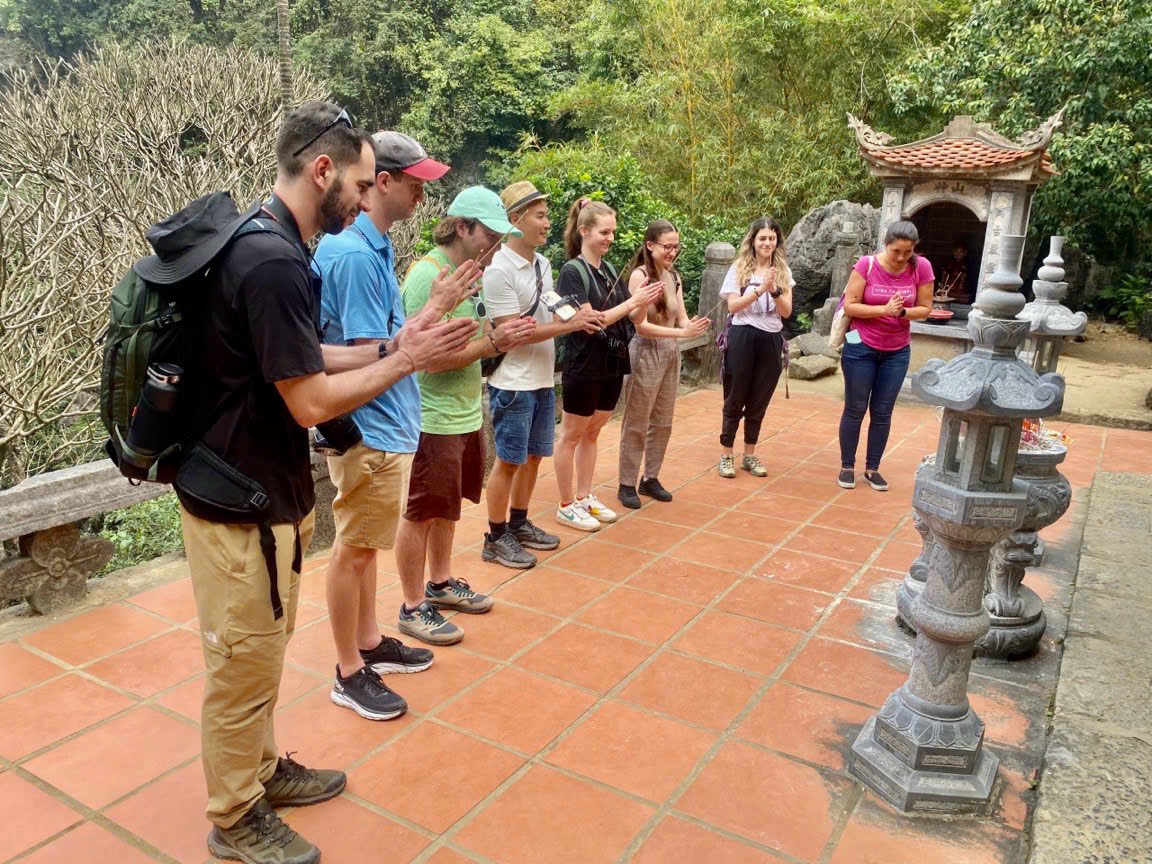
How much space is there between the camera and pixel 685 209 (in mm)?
13414

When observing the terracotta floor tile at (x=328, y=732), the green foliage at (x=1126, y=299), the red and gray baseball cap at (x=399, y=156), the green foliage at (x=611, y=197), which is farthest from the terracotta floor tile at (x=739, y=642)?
the green foliage at (x=1126, y=299)

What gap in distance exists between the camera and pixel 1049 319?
383 cm

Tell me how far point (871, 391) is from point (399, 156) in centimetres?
374

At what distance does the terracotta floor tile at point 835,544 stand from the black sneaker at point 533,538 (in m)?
1.24

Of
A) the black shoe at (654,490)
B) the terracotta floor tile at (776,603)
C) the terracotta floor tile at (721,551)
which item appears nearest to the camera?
the terracotta floor tile at (776,603)

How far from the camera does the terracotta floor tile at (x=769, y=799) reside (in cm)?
233

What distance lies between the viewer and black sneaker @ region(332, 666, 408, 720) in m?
2.79

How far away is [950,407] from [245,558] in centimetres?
191

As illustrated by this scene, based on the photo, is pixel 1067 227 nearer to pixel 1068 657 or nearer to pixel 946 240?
pixel 946 240

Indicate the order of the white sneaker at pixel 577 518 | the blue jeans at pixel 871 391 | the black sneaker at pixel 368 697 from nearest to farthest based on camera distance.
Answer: the black sneaker at pixel 368 697 → the white sneaker at pixel 577 518 → the blue jeans at pixel 871 391

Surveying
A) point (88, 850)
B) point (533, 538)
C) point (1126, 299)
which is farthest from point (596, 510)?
point (1126, 299)

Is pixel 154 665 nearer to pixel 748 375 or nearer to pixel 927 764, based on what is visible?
pixel 927 764

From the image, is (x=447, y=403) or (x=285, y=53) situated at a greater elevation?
(x=285, y=53)

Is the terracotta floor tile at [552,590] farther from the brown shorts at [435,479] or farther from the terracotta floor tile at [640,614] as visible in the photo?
the brown shorts at [435,479]
